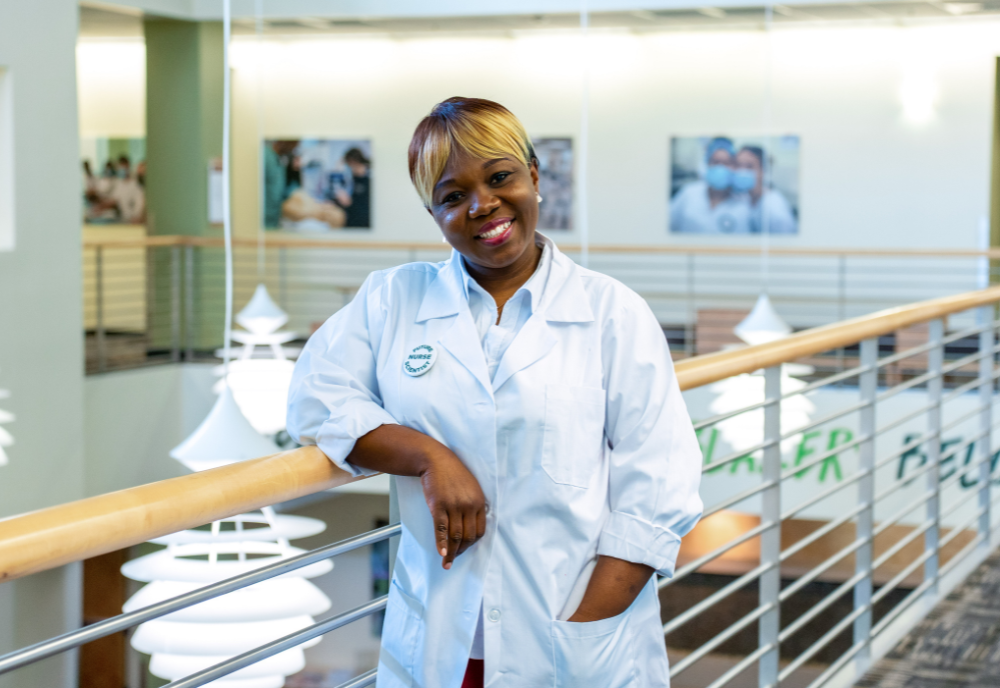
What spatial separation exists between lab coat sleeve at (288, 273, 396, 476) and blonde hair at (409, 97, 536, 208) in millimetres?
122

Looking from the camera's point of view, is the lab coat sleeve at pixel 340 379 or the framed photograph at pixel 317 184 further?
the framed photograph at pixel 317 184

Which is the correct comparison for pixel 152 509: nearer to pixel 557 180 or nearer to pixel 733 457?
pixel 733 457

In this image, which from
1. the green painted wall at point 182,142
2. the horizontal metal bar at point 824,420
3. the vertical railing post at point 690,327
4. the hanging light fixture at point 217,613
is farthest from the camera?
the green painted wall at point 182,142

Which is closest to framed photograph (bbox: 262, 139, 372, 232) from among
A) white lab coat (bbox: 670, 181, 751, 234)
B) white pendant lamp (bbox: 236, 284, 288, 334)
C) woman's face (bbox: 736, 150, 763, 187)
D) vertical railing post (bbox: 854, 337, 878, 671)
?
white lab coat (bbox: 670, 181, 751, 234)

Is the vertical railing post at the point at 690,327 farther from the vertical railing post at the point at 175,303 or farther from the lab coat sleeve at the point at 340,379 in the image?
the lab coat sleeve at the point at 340,379

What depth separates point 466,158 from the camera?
0.90 metres

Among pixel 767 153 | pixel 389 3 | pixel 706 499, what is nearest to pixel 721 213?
pixel 767 153

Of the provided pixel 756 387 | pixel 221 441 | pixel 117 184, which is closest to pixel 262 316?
pixel 756 387

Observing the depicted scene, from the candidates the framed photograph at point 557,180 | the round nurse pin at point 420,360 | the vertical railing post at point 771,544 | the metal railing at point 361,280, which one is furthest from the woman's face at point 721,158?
the round nurse pin at point 420,360

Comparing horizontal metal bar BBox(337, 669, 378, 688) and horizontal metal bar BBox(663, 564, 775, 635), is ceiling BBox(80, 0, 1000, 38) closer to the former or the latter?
horizontal metal bar BBox(663, 564, 775, 635)

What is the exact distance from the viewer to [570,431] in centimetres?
91

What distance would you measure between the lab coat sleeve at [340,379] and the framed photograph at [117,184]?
751 centimetres

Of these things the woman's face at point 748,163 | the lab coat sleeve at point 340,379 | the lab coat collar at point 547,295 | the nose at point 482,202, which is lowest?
the lab coat sleeve at point 340,379

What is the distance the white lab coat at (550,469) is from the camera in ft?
2.98
